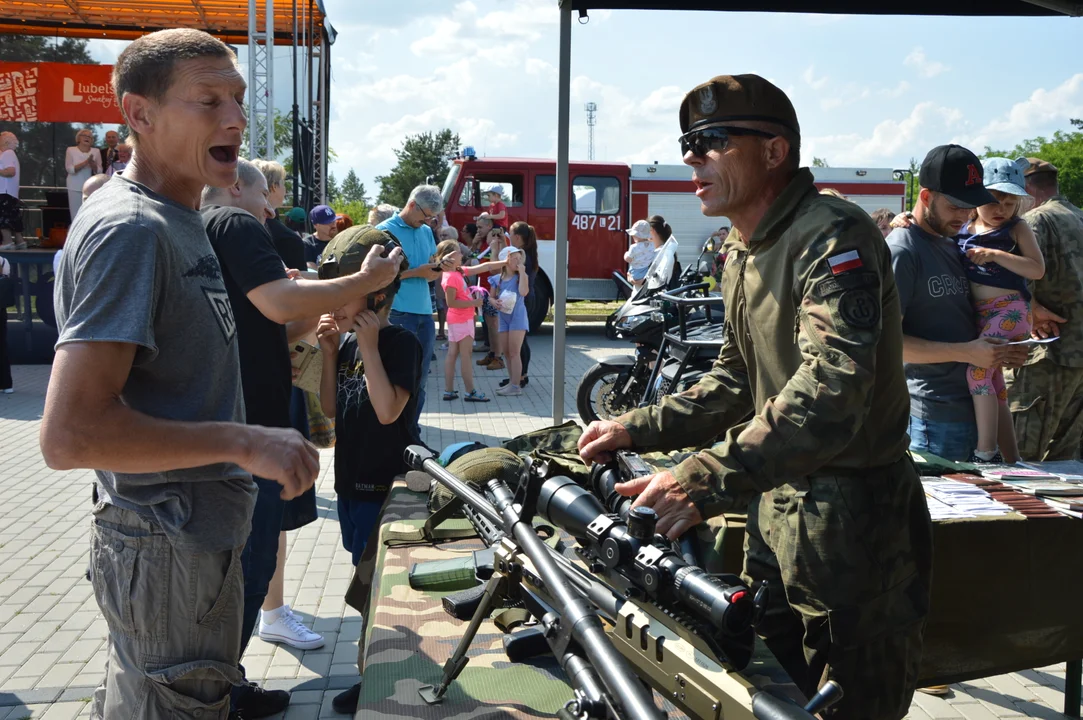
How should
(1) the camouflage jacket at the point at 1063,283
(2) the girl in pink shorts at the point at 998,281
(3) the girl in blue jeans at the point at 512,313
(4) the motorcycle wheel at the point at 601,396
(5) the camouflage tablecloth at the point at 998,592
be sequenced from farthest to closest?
1. (3) the girl in blue jeans at the point at 512,313
2. (4) the motorcycle wheel at the point at 601,396
3. (1) the camouflage jacket at the point at 1063,283
4. (2) the girl in pink shorts at the point at 998,281
5. (5) the camouflage tablecloth at the point at 998,592

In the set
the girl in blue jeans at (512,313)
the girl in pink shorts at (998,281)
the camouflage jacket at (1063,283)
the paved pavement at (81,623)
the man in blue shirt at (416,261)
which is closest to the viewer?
the paved pavement at (81,623)

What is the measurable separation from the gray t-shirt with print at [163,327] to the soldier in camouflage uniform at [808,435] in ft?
3.02

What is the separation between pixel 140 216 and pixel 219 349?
34 cm

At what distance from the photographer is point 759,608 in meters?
1.57

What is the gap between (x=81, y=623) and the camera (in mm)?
4648

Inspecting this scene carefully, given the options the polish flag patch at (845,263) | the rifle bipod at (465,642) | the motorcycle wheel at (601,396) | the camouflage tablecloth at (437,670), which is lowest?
the motorcycle wheel at (601,396)

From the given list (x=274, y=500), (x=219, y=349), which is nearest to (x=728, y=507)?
(x=219, y=349)

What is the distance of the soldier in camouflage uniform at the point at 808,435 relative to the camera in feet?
6.32

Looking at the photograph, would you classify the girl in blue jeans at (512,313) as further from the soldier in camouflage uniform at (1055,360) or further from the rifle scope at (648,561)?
the rifle scope at (648,561)

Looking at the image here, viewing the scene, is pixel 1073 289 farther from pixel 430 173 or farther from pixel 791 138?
pixel 430 173

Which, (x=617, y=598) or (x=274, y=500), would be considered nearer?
(x=617, y=598)

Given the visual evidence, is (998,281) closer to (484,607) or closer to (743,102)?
(743,102)

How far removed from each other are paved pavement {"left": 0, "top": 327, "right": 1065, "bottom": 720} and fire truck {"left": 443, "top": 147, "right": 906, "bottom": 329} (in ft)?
30.5

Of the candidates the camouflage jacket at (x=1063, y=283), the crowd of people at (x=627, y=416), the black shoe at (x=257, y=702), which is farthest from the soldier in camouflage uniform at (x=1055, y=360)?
the black shoe at (x=257, y=702)
